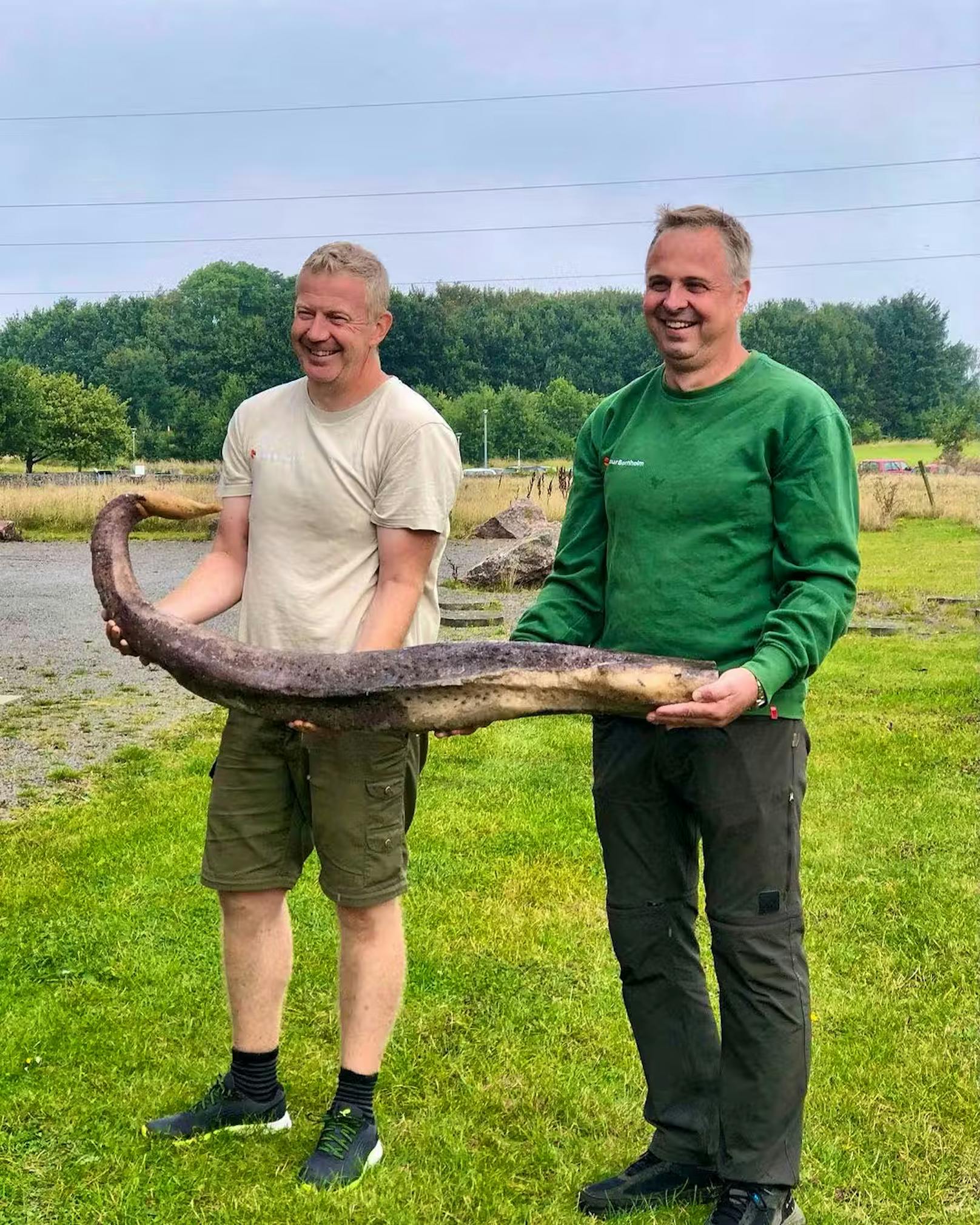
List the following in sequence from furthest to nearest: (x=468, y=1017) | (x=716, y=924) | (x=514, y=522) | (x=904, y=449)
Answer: (x=904, y=449) → (x=514, y=522) → (x=468, y=1017) → (x=716, y=924)

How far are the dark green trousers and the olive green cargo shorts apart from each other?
591 mm

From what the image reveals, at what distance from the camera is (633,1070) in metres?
4.14

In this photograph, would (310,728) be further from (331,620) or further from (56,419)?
(56,419)

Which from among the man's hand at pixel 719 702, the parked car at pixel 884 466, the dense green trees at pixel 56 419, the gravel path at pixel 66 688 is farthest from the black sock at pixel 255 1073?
the dense green trees at pixel 56 419

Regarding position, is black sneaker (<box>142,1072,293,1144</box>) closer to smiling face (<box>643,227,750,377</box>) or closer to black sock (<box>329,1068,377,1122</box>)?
black sock (<box>329,1068,377,1122</box>)

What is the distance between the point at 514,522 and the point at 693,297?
66.0 ft

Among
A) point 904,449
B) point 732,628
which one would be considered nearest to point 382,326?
point 732,628

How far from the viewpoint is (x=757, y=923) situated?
121 inches

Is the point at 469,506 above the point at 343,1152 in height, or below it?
above

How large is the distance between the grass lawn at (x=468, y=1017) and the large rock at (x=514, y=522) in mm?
15440

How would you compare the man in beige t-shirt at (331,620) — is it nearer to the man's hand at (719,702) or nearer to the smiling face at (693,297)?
the smiling face at (693,297)

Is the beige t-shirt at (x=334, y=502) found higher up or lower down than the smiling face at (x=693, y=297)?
lower down

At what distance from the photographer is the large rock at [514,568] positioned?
17312 mm

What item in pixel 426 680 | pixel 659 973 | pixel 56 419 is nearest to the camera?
pixel 426 680
